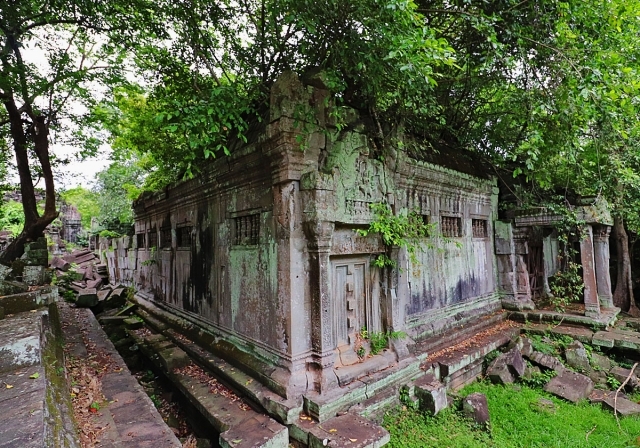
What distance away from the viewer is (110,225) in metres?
17.2

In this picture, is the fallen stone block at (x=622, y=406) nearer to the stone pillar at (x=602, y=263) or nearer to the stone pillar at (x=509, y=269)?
the stone pillar at (x=509, y=269)

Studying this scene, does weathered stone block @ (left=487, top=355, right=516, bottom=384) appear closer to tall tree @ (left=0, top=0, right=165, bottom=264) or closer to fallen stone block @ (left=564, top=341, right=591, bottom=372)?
fallen stone block @ (left=564, top=341, right=591, bottom=372)

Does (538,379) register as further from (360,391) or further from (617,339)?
(360,391)

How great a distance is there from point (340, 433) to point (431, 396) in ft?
5.71

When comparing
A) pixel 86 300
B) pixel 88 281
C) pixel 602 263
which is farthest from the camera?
pixel 88 281

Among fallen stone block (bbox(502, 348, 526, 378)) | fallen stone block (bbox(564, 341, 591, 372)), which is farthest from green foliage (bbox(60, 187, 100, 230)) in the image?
fallen stone block (bbox(564, 341, 591, 372))

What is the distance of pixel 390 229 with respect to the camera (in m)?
4.65

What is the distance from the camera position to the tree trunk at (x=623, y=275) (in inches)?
368

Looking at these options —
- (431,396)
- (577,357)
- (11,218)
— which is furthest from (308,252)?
(11,218)

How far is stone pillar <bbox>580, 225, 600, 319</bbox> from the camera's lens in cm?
733

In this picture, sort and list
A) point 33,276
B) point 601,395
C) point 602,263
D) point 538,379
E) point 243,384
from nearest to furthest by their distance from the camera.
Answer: point 243,384
point 601,395
point 538,379
point 33,276
point 602,263

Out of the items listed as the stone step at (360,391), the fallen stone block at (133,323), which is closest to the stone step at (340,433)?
the stone step at (360,391)

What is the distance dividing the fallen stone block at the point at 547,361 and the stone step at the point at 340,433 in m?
4.32

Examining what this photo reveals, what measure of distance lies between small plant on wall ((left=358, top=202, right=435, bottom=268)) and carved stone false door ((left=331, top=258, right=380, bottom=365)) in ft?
1.29
